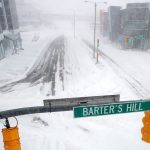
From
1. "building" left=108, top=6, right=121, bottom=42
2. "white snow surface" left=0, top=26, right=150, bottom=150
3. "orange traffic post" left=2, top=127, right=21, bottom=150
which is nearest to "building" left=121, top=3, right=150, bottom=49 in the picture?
"building" left=108, top=6, right=121, bottom=42

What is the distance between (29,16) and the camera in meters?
95.7

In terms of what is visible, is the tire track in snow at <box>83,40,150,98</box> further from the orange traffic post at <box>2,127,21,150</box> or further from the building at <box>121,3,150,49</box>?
the orange traffic post at <box>2,127,21,150</box>

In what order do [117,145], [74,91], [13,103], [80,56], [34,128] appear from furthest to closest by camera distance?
1. [80,56]
2. [74,91]
3. [13,103]
4. [34,128]
5. [117,145]

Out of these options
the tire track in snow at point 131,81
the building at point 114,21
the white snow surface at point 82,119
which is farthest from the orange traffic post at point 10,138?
the building at point 114,21

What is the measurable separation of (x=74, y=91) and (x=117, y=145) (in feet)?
26.6

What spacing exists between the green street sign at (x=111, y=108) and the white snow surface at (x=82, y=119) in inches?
202

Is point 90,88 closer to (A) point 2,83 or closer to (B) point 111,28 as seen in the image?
(A) point 2,83

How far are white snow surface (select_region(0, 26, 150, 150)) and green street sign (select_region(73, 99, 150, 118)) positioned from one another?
512 cm

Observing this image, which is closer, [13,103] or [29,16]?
[13,103]

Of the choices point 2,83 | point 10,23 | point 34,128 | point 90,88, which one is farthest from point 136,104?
point 10,23

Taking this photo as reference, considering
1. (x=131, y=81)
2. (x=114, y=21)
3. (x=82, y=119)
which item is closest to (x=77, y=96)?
(x=82, y=119)

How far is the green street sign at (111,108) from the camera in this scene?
15.0 feet

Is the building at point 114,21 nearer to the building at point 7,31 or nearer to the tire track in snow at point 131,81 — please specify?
the building at point 7,31

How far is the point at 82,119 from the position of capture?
12.5 m
